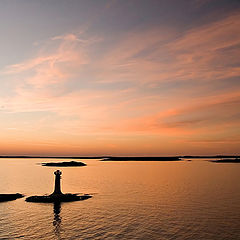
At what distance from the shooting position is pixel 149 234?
105 ft

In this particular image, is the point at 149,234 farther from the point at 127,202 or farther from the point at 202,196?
the point at 202,196

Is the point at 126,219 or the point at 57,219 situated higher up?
the point at 126,219

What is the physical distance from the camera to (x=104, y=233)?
3241 centimetres

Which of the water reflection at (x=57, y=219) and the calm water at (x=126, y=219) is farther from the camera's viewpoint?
the water reflection at (x=57, y=219)

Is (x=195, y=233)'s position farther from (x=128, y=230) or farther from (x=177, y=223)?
(x=128, y=230)

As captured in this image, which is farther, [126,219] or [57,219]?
[57,219]

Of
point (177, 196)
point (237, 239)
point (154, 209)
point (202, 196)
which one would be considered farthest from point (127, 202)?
point (237, 239)

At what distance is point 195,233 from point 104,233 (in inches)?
420

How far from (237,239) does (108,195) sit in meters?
36.6

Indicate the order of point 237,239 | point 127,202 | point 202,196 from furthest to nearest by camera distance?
point 202,196, point 127,202, point 237,239

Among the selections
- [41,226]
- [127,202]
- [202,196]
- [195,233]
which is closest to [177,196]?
[202,196]

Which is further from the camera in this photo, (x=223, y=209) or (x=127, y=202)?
(x=127, y=202)

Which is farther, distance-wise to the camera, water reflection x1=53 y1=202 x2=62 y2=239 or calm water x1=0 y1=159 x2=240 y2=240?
water reflection x1=53 y1=202 x2=62 y2=239

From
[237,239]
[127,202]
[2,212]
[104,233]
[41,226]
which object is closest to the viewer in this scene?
[237,239]
